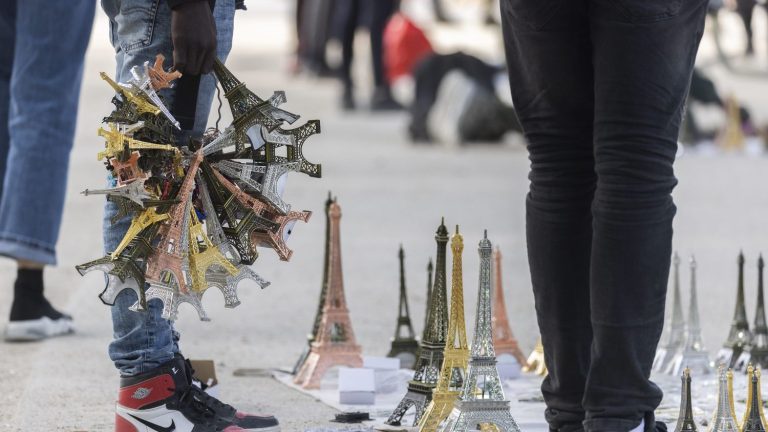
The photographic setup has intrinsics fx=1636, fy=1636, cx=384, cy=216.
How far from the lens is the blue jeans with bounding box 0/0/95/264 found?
6.53 meters

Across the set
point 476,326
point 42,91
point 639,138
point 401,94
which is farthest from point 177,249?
point 401,94

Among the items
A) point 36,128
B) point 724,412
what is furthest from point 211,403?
point 36,128

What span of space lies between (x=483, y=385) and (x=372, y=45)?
1238cm

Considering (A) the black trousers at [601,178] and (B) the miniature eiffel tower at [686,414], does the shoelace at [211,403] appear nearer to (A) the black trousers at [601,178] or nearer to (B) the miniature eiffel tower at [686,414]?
(A) the black trousers at [601,178]

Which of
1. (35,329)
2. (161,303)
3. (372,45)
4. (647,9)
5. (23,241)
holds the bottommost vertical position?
(35,329)

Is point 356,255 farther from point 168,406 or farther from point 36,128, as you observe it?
point 168,406

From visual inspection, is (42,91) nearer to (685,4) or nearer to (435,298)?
(435,298)

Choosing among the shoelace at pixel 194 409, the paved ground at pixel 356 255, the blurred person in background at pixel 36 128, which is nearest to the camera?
the shoelace at pixel 194 409

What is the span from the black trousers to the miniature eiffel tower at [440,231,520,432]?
155 millimetres

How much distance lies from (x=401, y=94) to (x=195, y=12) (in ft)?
48.4

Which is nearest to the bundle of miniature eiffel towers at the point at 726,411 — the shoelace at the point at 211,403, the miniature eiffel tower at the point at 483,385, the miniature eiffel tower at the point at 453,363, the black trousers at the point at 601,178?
the black trousers at the point at 601,178

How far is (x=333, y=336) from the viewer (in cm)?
615

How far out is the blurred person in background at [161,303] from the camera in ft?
15.1

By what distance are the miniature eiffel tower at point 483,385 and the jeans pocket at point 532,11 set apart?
0.66 m
